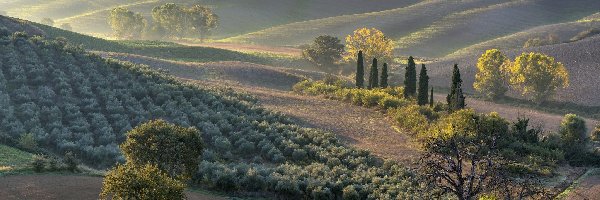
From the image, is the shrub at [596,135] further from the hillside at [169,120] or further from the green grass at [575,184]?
the hillside at [169,120]

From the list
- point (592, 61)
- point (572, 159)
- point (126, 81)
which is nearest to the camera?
point (572, 159)

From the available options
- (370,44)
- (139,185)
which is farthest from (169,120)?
(370,44)

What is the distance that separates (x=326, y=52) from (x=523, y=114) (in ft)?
117

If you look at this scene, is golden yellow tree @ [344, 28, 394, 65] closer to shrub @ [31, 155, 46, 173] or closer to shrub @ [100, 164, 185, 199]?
shrub @ [31, 155, 46, 173]

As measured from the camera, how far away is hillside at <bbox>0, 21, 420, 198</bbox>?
2472cm

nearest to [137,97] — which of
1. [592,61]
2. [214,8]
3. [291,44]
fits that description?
[592,61]

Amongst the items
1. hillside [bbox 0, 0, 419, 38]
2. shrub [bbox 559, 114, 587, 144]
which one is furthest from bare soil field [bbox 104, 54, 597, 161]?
hillside [bbox 0, 0, 419, 38]

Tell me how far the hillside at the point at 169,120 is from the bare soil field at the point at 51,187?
14.9 feet

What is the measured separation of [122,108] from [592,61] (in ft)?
204

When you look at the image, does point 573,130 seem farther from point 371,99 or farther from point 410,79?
point 410,79

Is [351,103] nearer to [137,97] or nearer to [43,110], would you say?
[137,97]

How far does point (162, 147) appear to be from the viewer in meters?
21.4

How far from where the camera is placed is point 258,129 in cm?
3403

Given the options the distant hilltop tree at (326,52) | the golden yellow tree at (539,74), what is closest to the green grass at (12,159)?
the golden yellow tree at (539,74)
